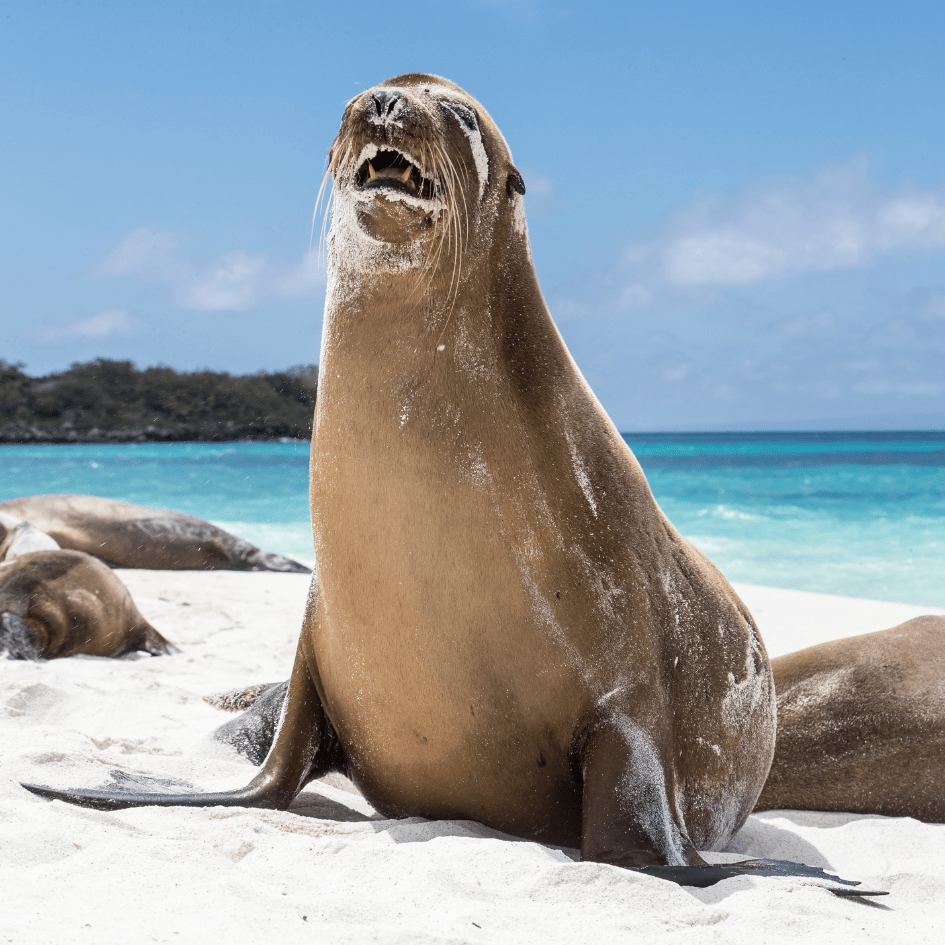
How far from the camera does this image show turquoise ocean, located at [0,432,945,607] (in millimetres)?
13625

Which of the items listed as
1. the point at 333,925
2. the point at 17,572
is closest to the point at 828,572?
the point at 17,572

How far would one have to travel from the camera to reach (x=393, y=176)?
7.19 ft

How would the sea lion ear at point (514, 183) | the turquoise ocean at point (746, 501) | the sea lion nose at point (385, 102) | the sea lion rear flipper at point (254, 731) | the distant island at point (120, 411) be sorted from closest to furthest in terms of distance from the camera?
1. the sea lion nose at point (385, 102)
2. the sea lion ear at point (514, 183)
3. the sea lion rear flipper at point (254, 731)
4. the turquoise ocean at point (746, 501)
5. the distant island at point (120, 411)

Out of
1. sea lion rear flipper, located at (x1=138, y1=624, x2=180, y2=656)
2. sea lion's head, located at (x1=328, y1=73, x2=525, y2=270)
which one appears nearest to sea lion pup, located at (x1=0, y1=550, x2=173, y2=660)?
sea lion rear flipper, located at (x1=138, y1=624, x2=180, y2=656)

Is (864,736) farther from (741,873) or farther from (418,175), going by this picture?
(418,175)

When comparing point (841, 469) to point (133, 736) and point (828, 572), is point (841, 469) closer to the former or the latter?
point (828, 572)

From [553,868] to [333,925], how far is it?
0.52 m

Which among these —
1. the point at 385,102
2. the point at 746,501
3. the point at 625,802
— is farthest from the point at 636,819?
the point at 746,501

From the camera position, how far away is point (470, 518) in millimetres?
2246

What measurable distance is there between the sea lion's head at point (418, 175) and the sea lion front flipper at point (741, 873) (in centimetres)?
144

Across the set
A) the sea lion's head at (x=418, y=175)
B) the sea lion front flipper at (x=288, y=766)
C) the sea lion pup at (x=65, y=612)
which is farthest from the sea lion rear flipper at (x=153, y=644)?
the sea lion's head at (x=418, y=175)

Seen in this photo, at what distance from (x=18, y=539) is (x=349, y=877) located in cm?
666

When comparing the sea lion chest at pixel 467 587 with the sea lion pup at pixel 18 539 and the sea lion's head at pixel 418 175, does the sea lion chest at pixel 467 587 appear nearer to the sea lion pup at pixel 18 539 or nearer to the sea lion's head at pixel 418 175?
the sea lion's head at pixel 418 175

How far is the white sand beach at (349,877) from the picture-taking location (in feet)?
5.31
